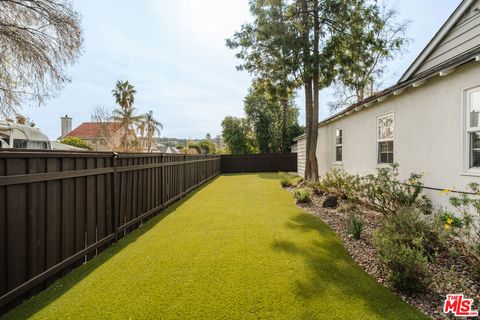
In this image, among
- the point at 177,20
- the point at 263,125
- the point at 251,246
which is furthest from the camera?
the point at 263,125

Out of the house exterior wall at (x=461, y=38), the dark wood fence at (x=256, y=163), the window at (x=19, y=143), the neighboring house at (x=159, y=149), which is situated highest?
the house exterior wall at (x=461, y=38)

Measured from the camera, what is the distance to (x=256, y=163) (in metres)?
21.9

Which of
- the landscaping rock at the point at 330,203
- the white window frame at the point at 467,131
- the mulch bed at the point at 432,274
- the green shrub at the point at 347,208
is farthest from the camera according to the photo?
the landscaping rock at the point at 330,203

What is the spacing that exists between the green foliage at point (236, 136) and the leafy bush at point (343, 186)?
17.3m

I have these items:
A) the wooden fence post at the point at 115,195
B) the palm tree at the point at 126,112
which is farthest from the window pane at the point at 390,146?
the palm tree at the point at 126,112

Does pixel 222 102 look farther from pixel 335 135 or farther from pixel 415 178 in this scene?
pixel 415 178

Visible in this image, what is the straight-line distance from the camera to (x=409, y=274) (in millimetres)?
2730

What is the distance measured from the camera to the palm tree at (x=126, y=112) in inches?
959

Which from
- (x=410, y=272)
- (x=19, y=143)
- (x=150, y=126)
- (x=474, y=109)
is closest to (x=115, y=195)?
(x=410, y=272)

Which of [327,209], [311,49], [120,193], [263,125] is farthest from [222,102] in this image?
[120,193]

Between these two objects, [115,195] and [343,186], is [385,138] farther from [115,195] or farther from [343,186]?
[115,195]

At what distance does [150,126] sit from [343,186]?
26171 mm

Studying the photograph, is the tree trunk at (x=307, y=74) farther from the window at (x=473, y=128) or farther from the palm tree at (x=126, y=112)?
the palm tree at (x=126, y=112)

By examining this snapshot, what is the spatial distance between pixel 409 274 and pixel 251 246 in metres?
2.15
